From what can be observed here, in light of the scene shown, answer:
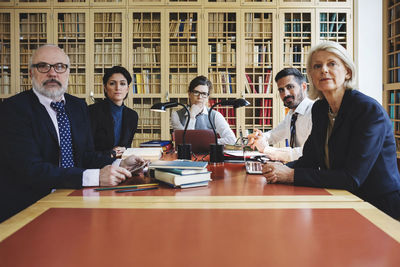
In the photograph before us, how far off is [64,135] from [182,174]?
85 cm

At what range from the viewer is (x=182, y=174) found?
1301 millimetres

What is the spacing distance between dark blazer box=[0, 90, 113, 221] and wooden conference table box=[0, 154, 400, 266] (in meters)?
0.22

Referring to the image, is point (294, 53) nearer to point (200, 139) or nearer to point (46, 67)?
point (200, 139)

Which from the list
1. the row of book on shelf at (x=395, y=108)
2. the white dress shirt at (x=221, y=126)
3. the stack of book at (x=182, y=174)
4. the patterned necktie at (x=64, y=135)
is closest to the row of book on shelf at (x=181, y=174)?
the stack of book at (x=182, y=174)

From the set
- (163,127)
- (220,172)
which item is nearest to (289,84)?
(220,172)

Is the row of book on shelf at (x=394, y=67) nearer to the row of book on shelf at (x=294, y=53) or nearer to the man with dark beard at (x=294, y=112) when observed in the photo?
the row of book on shelf at (x=294, y=53)

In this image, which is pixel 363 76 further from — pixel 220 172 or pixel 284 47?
pixel 220 172

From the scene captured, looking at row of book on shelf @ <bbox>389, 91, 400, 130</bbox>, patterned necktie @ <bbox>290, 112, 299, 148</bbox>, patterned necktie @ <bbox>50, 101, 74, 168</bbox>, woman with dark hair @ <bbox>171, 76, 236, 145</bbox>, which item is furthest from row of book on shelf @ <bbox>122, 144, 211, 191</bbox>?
row of book on shelf @ <bbox>389, 91, 400, 130</bbox>

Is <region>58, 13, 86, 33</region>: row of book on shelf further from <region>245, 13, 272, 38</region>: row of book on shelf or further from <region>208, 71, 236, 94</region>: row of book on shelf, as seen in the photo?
<region>245, 13, 272, 38</region>: row of book on shelf

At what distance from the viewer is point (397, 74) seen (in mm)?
3959

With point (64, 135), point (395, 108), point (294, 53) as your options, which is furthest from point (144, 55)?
point (395, 108)

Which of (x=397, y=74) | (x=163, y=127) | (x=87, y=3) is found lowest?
(x=163, y=127)

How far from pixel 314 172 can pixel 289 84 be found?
1681 mm

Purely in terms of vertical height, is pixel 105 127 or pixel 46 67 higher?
pixel 46 67
